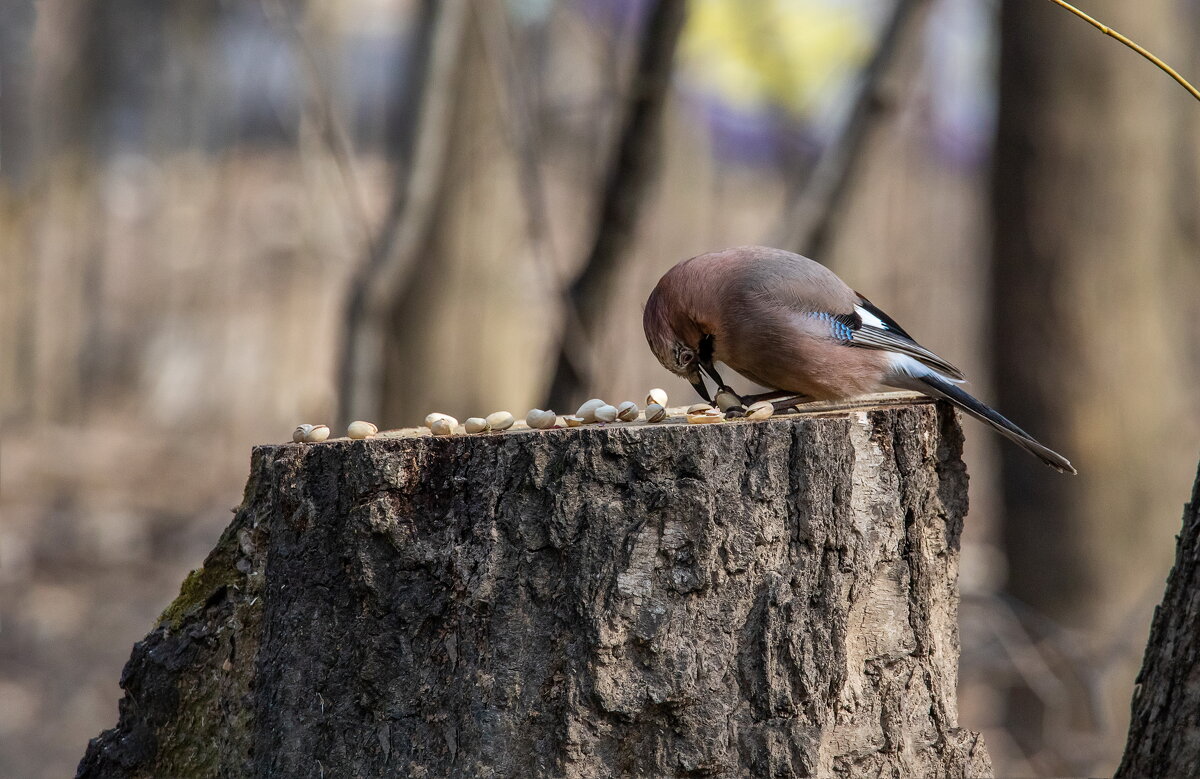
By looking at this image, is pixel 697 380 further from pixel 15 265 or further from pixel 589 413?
pixel 15 265

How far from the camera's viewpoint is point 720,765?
7.44ft

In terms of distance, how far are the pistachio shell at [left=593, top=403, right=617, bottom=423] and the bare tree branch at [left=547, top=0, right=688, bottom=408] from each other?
2.02 m

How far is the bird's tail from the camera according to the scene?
280 centimetres

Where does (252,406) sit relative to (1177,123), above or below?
above

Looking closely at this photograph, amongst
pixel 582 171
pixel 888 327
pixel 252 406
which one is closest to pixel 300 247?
pixel 252 406

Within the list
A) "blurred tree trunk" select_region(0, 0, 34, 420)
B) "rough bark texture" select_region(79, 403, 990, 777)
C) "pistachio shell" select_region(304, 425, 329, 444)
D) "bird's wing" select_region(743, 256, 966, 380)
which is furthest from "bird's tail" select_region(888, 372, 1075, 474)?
"blurred tree trunk" select_region(0, 0, 34, 420)

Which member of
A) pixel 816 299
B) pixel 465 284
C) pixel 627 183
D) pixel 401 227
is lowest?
pixel 816 299

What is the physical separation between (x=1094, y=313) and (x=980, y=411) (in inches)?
112

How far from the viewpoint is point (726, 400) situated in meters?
2.99

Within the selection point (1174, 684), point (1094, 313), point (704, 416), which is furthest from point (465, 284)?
point (1174, 684)

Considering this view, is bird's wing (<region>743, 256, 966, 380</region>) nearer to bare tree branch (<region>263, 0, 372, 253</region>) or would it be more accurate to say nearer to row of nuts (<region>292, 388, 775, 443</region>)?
row of nuts (<region>292, 388, 775, 443</region>)

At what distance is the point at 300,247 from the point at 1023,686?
837 cm

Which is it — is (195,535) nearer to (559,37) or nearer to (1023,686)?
(559,37)

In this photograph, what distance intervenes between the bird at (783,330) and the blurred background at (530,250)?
141cm
